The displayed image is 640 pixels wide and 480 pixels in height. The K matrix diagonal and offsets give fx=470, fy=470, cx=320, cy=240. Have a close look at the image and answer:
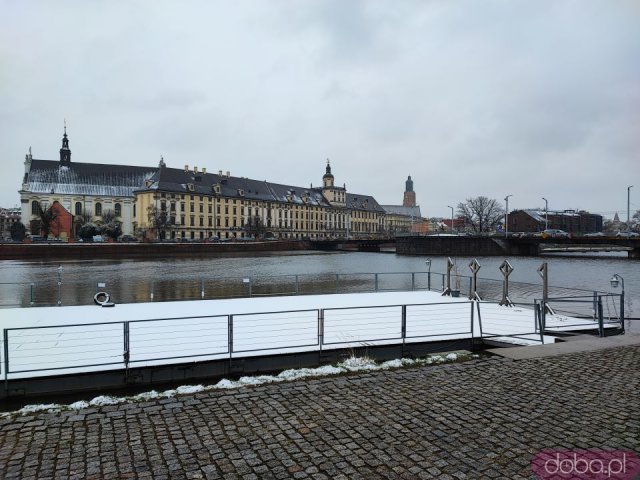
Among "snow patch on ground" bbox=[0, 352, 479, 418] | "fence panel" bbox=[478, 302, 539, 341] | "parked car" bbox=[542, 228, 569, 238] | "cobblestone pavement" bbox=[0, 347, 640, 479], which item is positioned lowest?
"snow patch on ground" bbox=[0, 352, 479, 418]

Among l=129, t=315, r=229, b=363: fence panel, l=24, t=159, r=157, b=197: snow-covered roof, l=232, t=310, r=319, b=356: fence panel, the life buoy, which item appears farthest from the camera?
l=24, t=159, r=157, b=197: snow-covered roof

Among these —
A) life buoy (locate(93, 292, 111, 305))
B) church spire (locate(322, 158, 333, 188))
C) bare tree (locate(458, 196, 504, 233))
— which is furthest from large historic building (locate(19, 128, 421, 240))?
life buoy (locate(93, 292, 111, 305))

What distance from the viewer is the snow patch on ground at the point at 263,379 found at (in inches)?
269

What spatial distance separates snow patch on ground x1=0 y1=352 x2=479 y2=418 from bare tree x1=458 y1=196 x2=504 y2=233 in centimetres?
11767

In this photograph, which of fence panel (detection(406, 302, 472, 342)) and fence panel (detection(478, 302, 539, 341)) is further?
fence panel (detection(478, 302, 539, 341))

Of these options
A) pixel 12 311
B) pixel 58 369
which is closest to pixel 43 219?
pixel 12 311

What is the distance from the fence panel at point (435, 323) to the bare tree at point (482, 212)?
4411 inches

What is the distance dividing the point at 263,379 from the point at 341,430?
106 inches

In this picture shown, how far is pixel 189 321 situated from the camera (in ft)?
43.0

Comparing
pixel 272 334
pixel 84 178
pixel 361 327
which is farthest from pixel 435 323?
pixel 84 178

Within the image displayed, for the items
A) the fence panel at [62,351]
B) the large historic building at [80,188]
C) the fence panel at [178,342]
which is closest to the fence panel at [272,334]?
the fence panel at [178,342]

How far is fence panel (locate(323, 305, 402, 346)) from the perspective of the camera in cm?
1073

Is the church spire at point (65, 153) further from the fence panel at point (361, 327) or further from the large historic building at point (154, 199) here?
the fence panel at point (361, 327)

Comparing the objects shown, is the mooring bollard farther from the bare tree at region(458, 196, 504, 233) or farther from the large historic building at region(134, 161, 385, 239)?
the bare tree at region(458, 196, 504, 233)
